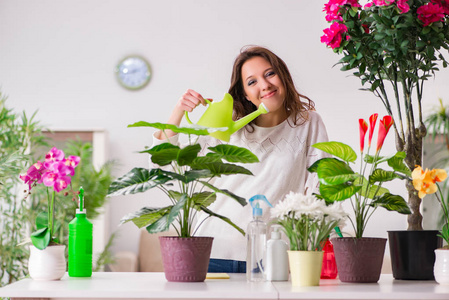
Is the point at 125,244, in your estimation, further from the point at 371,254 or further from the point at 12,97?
the point at 371,254

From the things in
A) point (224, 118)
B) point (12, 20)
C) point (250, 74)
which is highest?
point (12, 20)

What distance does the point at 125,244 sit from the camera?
17.5ft

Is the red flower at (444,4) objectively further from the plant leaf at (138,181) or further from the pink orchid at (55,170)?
the pink orchid at (55,170)

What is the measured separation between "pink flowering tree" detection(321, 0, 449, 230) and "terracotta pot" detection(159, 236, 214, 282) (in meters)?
0.66

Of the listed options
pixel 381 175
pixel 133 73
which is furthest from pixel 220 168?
pixel 133 73

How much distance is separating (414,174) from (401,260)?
32 cm

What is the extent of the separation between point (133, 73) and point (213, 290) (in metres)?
4.21

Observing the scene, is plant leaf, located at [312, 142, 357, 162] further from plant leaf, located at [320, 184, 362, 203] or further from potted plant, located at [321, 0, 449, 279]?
potted plant, located at [321, 0, 449, 279]

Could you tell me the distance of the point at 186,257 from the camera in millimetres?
1560

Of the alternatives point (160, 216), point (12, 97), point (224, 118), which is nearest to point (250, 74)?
point (224, 118)

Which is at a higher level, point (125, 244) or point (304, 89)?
point (304, 89)

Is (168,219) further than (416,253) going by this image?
No

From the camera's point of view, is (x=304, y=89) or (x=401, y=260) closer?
(x=401, y=260)

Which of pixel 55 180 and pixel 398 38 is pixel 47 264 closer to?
pixel 55 180
